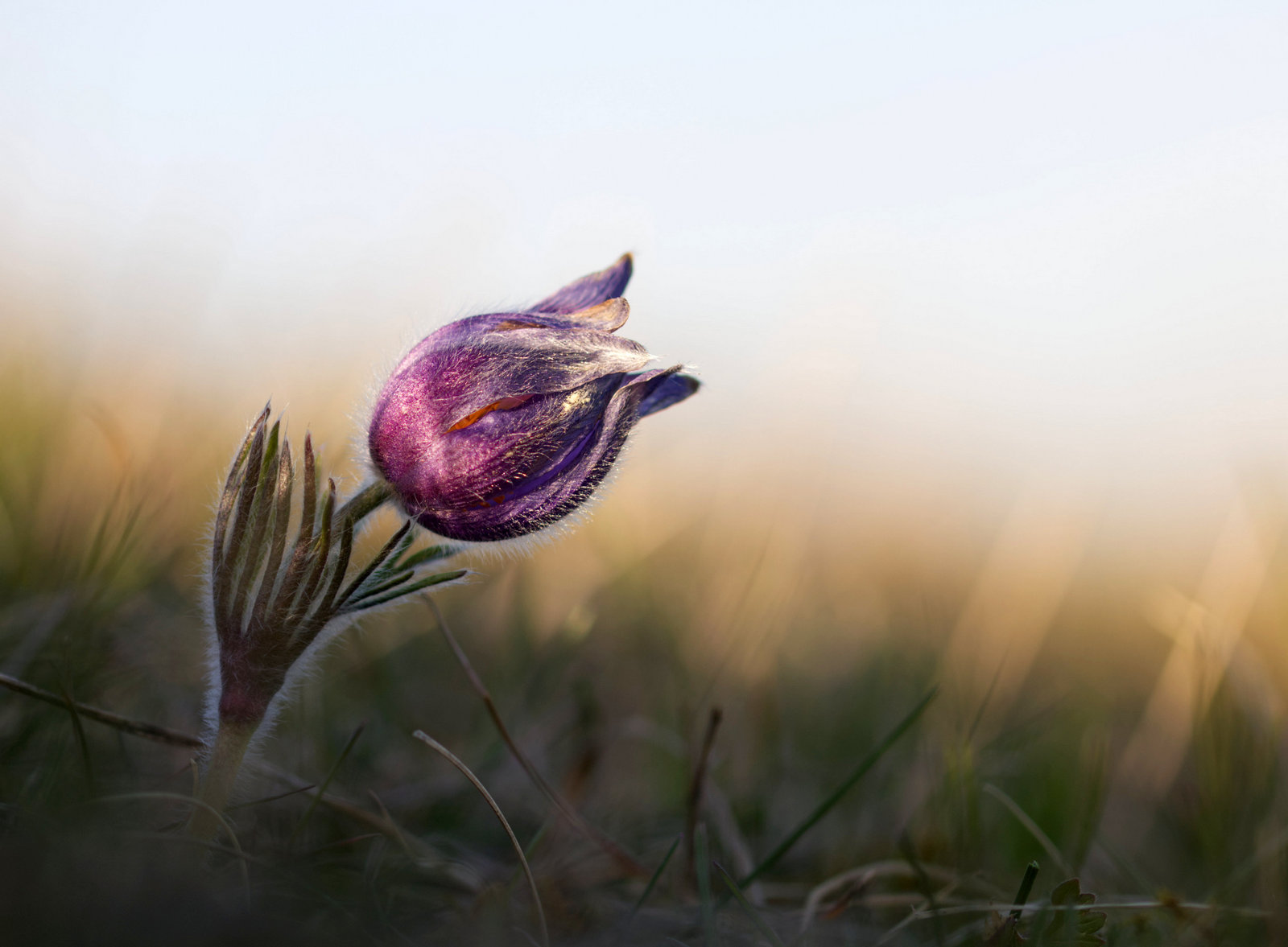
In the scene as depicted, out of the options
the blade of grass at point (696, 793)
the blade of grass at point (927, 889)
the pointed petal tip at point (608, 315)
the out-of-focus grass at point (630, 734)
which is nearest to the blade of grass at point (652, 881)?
the out-of-focus grass at point (630, 734)

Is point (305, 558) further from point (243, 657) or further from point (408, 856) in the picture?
point (408, 856)

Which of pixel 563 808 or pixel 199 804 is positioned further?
pixel 563 808

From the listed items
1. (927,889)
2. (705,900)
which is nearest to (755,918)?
(705,900)

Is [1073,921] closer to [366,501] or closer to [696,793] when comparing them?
[696,793]

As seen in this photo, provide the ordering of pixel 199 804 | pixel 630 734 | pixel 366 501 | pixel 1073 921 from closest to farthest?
pixel 199 804
pixel 1073 921
pixel 366 501
pixel 630 734

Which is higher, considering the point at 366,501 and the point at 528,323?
the point at 528,323

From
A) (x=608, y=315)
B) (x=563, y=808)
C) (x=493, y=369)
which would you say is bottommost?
(x=563, y=808)

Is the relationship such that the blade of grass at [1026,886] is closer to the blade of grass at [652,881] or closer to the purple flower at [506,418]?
the blade of grass at [652,881]
